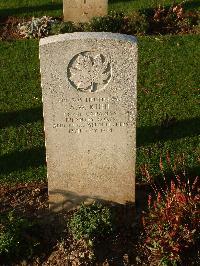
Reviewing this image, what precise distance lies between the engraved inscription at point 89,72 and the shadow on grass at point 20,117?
3.07 m

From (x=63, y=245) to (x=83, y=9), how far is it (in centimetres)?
677

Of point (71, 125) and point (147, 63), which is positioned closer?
point (71, 125)

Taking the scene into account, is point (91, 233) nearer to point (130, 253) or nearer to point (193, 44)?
point (130, 253)

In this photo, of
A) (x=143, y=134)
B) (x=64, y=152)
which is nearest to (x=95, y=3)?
(x=143, y=134)

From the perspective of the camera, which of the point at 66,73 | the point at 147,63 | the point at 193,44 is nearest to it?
the point at 66,73

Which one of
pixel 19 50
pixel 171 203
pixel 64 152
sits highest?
pixel 19 50

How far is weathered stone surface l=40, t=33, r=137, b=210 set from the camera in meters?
5.20

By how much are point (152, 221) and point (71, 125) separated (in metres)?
1.38

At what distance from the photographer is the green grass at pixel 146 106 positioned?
7430 millimetres

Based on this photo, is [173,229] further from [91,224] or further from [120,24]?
[120,24]

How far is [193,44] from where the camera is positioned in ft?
34.5

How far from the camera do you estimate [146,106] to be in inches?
337

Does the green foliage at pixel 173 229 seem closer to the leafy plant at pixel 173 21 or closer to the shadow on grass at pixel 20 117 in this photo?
the shadow on grass at pixel 20 117

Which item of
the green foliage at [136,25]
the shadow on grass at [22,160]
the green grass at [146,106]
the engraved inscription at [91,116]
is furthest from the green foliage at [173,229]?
the green foliage at [136,25]
